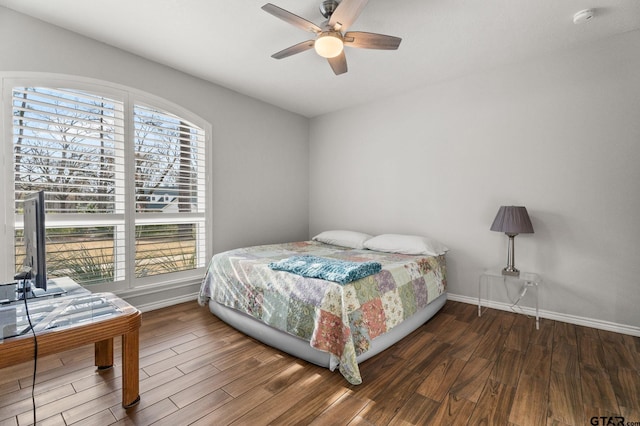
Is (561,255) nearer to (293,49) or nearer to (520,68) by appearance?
(520,68)

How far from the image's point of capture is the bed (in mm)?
1905

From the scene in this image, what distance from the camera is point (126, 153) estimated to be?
9.46 feet

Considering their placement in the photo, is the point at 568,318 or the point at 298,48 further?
the point at 568,318

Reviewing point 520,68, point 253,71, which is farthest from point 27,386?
point 520,68

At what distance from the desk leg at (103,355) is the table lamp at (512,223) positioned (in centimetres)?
340

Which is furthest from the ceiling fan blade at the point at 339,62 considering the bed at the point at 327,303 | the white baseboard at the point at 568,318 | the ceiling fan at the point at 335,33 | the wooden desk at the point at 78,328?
the white baseboard at the point at 568,318

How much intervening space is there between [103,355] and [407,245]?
2832mm

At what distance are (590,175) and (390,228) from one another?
2.10 metres

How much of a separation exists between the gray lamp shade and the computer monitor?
134 inches

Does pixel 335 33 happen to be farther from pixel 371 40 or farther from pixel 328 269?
pixel 328 269

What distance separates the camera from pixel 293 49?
235 centimetres

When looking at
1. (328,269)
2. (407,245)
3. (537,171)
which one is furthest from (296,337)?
(537,171)

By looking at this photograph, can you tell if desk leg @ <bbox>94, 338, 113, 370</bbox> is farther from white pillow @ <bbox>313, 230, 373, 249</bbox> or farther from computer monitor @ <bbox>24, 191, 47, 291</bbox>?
white pillow @ <bbox>313, 230, 373, 249</bbox>

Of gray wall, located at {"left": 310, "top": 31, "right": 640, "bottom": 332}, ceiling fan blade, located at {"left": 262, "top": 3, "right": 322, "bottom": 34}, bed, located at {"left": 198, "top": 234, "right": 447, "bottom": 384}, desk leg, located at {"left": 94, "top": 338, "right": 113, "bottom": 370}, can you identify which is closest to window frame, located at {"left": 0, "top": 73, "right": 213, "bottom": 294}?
bed, located at {"left": 198, "top": 234, "right": 447, "bottom": 384}
